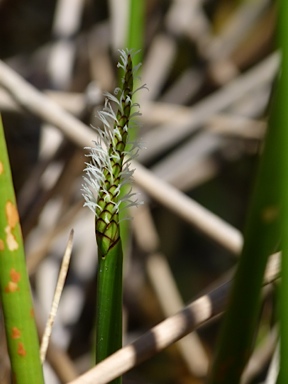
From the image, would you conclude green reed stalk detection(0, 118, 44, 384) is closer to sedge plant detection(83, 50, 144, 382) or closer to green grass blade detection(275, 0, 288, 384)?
sedge plant detection(83, 50, 144, 382)

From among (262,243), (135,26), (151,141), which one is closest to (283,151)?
(262,243)

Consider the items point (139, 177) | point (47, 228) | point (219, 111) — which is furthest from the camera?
point (219, 111)

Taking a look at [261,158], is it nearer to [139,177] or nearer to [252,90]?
[139,177]

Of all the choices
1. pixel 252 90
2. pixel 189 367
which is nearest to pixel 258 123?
pixel 252 90

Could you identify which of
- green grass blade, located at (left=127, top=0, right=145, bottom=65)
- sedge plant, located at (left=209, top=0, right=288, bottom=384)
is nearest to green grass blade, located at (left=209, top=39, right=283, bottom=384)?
sedge plant, located at (left=209, top=0, right=288, bottom=384)

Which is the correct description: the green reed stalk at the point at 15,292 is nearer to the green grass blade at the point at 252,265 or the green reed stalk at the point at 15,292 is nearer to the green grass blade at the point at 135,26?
the green grass blade at the point at 252,265
